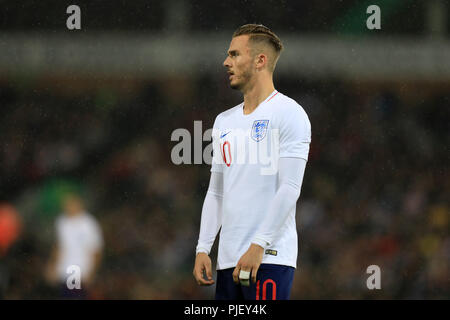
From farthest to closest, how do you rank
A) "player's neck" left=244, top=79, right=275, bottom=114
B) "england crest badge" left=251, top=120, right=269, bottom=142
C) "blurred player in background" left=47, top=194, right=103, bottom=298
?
"blurred player in background" left=47, top=194, right=103, bottom=298
"player's neck" left=244, top=79, right=275, bottom=114
"england crest badge" left=251, top=120, right=269, bottom=142

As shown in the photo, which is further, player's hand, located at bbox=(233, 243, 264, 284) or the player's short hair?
the player's short hair

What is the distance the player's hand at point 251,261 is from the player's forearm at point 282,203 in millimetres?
31

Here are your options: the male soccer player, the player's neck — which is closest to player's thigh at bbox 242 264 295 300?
the male soccer player

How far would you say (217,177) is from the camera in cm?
343

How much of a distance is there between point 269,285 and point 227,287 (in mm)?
238

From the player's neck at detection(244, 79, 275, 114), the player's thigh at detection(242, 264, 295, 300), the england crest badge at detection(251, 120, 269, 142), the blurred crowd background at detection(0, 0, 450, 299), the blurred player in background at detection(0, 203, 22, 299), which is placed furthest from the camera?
the blurred player in background at detection(0, 203, 22, 299)

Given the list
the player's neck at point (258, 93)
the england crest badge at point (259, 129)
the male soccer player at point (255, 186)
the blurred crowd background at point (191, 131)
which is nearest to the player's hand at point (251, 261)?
the male soccer player at point (255, 186)

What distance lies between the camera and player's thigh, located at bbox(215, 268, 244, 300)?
318 cm

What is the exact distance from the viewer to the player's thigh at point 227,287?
10.4 feet

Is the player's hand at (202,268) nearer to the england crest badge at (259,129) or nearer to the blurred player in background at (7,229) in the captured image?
the england crest badge at (259,129)

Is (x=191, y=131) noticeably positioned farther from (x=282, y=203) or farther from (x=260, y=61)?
(x=282, y=203)

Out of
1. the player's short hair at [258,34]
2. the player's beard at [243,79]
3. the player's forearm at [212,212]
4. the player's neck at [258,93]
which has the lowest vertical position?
the player's forearm at [212,212]

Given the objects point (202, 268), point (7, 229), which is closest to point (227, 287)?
point (202, 268)

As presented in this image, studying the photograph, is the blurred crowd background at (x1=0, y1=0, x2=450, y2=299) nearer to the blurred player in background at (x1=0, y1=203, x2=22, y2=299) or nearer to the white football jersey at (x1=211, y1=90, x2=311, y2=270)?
the blurred player in background at (x1=0, y1=203, x2=22, y2=299)
